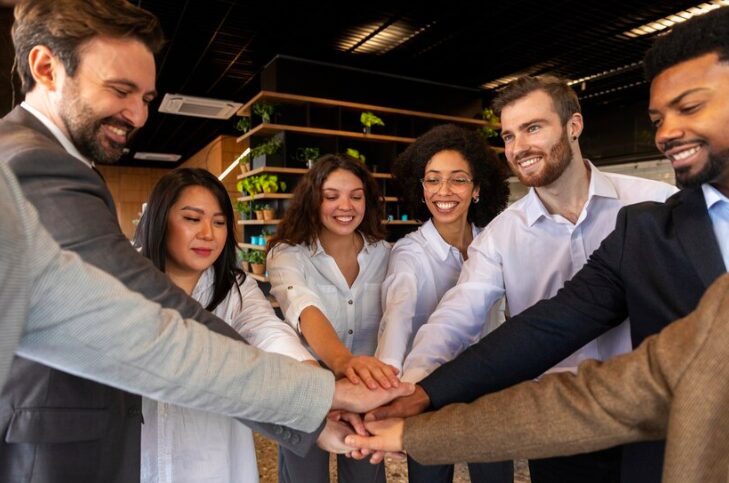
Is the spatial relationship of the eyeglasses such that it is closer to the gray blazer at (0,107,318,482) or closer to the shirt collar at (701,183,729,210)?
the shirt collar at (701,183,729,210)

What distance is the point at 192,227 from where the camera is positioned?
177 cm

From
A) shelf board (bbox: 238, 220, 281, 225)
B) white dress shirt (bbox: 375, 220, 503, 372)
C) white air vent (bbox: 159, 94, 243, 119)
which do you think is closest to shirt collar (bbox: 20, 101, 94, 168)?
white dress shirt (bbox: 375, 220, 503, 372)

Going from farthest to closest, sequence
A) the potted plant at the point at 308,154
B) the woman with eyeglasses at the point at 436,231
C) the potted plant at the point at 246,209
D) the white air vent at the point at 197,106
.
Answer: the white air vent at the point at 197,106
the potted plant at the point at 246,209
the potted plant at the point at 308,154
the woman with eyeglasses at the point at 436,231

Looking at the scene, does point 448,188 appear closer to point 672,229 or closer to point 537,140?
point 537,140

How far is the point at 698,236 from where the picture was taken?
1125 mm

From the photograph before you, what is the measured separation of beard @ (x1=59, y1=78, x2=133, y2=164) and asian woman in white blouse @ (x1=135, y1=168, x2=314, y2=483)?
1.76 ft

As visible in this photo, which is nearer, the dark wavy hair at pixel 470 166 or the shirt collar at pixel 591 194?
the shirt collar at pixel 591 194

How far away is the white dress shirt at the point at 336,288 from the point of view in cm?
211

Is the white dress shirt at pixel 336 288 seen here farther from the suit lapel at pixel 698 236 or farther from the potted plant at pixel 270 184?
the potted plant at pixel 270 184

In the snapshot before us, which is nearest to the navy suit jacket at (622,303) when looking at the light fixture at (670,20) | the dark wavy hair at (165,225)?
the dark wavy hair at (165,225)

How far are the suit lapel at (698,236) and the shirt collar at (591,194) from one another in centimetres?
58

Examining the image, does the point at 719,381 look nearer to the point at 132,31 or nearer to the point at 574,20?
the point at 132,31

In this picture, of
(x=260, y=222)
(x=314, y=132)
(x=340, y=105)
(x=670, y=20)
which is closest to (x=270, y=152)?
(x=314, y=132)

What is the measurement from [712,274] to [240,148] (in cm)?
1119
